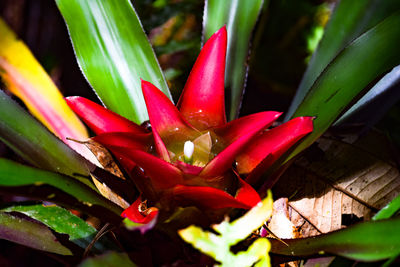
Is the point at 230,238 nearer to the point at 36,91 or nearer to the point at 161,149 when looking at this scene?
the point at 161,149

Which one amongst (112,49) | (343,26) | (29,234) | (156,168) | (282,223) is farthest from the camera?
(343,26)

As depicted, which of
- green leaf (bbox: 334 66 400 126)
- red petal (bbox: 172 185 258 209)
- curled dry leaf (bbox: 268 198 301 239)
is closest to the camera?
red petal (bbox: 172 185 258 209)

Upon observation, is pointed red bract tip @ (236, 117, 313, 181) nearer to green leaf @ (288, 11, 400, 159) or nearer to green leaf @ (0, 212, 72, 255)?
green leaf @ (288, 11, 400, 159)

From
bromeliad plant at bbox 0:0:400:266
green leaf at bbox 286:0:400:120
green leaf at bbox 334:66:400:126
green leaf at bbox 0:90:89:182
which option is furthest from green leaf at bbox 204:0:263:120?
green leaf at bbox 0:90:89:182

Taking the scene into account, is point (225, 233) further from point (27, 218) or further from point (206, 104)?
point (27, 218)

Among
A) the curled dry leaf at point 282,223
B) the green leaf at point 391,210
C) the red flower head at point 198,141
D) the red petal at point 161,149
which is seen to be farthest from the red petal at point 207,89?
the green leaf at point 391,210

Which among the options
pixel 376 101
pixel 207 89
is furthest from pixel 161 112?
pixel 376 101

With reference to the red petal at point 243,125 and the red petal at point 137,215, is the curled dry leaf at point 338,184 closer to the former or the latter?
the red petal at point 243,125
